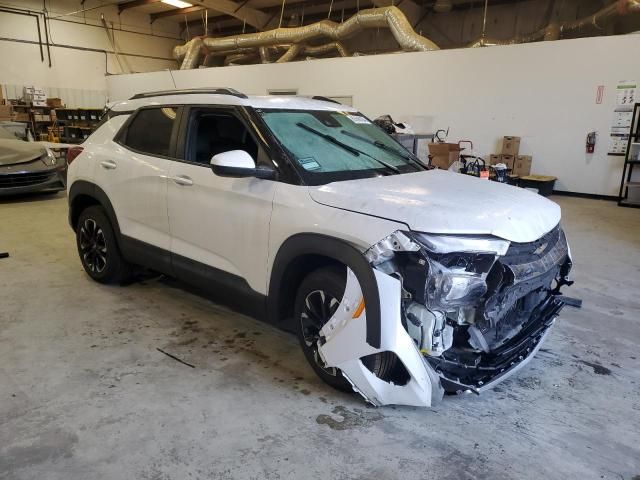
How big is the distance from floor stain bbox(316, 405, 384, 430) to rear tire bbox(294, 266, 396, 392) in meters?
0.12

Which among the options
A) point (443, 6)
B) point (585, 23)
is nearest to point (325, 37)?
point (443, 6)

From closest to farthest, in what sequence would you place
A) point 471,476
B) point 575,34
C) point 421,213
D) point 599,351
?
point 471,476
point 421,213
point 599,351
point 575,34

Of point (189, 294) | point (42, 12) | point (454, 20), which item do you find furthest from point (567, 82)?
point (42, 12)

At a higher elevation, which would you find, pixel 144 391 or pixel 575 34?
pixel 575 34

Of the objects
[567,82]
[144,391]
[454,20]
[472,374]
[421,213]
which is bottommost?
[144,391]

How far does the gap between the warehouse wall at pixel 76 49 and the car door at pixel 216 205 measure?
14903 millimetres

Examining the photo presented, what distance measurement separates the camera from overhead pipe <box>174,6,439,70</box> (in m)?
10.5

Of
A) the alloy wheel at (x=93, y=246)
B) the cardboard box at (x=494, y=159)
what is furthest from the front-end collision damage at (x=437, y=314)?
the cardboard box at (x=494, y=159)

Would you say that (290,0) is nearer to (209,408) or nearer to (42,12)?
(42,12)

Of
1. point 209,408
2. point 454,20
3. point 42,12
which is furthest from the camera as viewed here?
point 42,12

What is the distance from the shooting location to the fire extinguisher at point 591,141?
27.7 feet

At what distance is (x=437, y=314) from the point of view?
1991mm

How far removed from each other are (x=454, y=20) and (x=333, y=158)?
13.0m

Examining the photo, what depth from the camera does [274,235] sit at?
2459 millimetres
